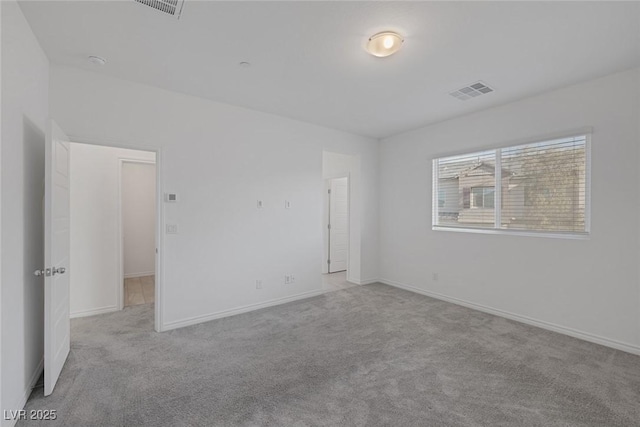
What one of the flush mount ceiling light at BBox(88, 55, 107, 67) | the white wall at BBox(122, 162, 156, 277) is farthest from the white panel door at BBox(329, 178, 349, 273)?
the flush mount ceiling light at BBox(88, 55, 107, 67)

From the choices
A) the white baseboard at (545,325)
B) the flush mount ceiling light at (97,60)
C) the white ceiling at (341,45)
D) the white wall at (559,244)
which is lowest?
the white baseboard at (545,325)

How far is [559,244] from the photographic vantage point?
130 inches

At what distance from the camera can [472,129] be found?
4105 mm

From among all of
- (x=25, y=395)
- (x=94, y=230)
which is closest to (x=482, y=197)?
(x=25, y=395)

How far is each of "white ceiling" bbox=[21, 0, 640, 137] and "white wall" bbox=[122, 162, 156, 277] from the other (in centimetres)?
359

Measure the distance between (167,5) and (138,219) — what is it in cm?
528

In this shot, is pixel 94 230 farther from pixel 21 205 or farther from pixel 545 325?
pixel 545 325

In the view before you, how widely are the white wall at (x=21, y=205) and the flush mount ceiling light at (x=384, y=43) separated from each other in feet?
8.10

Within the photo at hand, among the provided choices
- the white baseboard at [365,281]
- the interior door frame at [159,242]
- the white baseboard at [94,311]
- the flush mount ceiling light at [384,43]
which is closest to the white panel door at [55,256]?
the interior door frame at [159,242]

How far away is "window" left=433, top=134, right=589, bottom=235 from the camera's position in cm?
326

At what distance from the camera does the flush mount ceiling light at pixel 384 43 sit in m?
2.25

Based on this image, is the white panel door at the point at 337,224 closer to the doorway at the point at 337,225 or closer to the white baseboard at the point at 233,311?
the doorway at the point at 337,225

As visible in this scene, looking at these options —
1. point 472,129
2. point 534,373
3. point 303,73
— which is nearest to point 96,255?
point 303,73

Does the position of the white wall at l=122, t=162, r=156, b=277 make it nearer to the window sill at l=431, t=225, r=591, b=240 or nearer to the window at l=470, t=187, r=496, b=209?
the window sill at l=431, t=225, r=591, b=240
